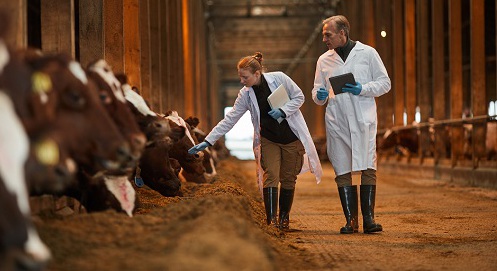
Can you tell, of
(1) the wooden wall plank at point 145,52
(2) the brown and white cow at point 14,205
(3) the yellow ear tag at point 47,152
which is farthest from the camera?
(1) the wooden wall plank at point 145,52

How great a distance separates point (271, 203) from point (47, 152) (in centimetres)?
423

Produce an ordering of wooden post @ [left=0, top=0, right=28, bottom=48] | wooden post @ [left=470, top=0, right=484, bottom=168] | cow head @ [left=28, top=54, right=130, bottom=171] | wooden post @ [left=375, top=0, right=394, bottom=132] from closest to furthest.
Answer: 1. cow head @ [left=28, top=54, right=130, bottom=171]
2. wooden post @ [left=0, top=0, right=28, bottom=48]
3. wooden post @ [left=470, top=0, right=484, bottom=168]
4. wooden post @ [left=375, top=0, right=394, bottom=132]

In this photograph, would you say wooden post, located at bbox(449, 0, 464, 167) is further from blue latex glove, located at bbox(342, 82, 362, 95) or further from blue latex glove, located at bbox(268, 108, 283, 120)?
blue latex glove, located at bbox(268, 108, 283, 120)

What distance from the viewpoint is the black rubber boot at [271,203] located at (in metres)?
8.48


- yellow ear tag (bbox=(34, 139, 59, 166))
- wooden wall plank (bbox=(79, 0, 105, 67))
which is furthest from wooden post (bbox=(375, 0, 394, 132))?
yellow ear tag (bbox=(34, 139, 59, 166))

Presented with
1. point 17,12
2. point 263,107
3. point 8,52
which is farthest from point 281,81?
point 8,52

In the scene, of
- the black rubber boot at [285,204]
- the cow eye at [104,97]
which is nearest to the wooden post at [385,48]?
the black rubber boot at [285,204]

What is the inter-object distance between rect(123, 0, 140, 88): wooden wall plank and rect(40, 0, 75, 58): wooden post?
127 inches

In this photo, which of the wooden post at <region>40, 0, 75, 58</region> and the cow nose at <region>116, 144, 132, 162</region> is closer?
the cow nose at <region>116, 144, 132, 162</region>

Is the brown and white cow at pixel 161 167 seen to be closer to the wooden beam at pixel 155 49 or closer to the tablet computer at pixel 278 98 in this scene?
the tablet computer at pixel 278 98

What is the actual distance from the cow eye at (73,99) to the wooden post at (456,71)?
13762 millimetres

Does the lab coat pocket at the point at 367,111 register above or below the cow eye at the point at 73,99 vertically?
below

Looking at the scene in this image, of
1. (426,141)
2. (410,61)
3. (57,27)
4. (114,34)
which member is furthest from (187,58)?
(57,27)

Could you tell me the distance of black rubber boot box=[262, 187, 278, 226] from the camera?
8.48m
